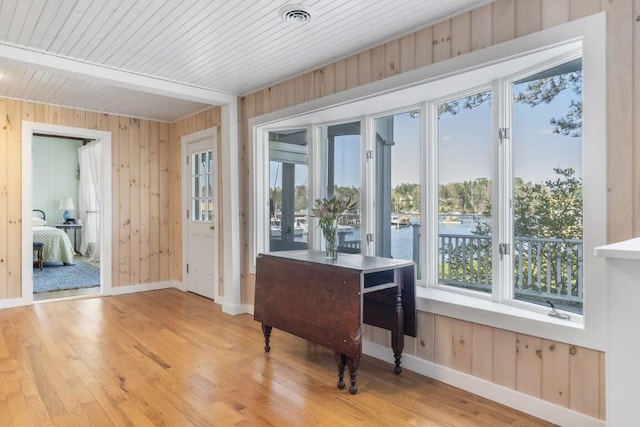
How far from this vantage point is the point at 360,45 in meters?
2.81

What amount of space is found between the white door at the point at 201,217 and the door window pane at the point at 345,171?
1620 mm

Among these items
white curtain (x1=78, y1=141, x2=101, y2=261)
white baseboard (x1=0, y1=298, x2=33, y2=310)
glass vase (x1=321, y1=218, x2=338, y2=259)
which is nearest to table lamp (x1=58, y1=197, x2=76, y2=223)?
white curtain (x1=78, y1=141, x2=101, y2=261)

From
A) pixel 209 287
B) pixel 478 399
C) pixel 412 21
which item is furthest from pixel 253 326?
pixel 412 21

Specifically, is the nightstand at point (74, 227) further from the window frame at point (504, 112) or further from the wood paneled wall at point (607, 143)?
the wood paneled wall at point (607, 143)

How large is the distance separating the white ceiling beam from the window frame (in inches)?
42.8

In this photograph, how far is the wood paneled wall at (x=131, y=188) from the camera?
4250mm

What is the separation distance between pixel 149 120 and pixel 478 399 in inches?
195

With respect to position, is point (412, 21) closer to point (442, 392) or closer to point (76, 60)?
point (442, 392)

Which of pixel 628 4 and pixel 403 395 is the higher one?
pixel 628 4

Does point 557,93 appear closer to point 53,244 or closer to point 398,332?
point 398,332

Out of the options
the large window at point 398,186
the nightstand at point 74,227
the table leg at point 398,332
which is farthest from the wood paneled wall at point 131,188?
the nightstand at point 74,227

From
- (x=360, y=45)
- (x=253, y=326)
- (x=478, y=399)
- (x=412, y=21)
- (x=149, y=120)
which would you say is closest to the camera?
(x=478, y=399)

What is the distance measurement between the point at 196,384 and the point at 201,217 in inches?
112

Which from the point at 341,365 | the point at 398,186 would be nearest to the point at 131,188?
the point at 398,186
